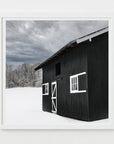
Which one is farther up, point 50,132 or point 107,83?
point 107,83

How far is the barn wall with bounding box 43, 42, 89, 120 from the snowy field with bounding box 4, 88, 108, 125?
0.05 metres

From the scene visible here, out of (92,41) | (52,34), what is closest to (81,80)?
(92,41)

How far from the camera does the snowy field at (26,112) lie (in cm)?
172

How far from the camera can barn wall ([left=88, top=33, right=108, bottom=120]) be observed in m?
1.69

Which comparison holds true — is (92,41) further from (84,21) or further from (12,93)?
(12,93)

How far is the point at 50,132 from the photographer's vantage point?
1.74 meters

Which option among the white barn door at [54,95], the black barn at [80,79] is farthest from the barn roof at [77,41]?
the white barn door at [54,95]

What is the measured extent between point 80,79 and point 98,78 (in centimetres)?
13

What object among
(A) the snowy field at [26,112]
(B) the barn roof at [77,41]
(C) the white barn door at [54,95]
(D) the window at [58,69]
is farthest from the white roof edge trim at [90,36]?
(A) the snowy field at [26,112]

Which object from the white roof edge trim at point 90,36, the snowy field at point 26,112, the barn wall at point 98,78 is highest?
the white roof edge trim at point 90,36

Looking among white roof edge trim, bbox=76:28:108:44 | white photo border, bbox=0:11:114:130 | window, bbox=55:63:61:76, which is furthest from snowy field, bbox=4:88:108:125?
white roof edge trim, bbox=76:28:108:44

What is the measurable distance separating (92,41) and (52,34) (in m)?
0.30

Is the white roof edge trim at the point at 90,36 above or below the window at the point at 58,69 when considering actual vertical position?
above
